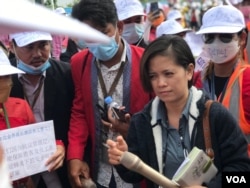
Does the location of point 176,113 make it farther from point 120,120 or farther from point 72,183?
point 72,183

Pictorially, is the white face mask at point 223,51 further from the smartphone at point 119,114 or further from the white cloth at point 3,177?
the white cloth at point 3,177

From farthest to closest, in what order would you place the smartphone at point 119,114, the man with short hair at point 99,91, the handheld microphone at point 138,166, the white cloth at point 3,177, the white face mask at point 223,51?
the white face mask at point 223,51 → the man with short hair at point 99,91 → the smartphone at point 119,114 → the handheld microphone at point 138,166 → the white cloth at point 3,177

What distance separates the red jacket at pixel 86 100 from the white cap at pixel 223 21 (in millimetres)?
474

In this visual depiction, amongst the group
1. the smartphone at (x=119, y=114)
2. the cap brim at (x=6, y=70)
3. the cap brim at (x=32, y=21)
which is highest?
the cap brim at (x=32, y=21)

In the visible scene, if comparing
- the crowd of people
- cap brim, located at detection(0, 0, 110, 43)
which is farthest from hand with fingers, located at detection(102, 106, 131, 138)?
cap brim, located at detection(0, 0, 110, 43)

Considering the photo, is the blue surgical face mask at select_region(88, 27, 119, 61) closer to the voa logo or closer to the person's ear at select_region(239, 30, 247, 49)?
the person's ear at select_region(239, 30, 247, 49)

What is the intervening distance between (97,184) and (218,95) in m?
0.94

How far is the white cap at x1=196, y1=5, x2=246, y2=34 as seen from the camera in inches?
113

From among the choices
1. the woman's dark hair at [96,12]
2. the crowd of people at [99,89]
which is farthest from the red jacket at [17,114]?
the woman's dark hair at [96,12]

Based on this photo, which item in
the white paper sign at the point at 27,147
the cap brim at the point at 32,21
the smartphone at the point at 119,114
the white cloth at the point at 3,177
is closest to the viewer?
the cap brim at the point at 32,21

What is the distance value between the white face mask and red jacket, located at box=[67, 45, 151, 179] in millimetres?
467

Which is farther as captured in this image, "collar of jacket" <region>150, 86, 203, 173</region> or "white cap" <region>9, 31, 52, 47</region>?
"white cap" <region>9, 31, 52, 47</region>

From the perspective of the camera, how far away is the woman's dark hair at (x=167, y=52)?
2184 mm

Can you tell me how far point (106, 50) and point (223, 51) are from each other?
0.72m
